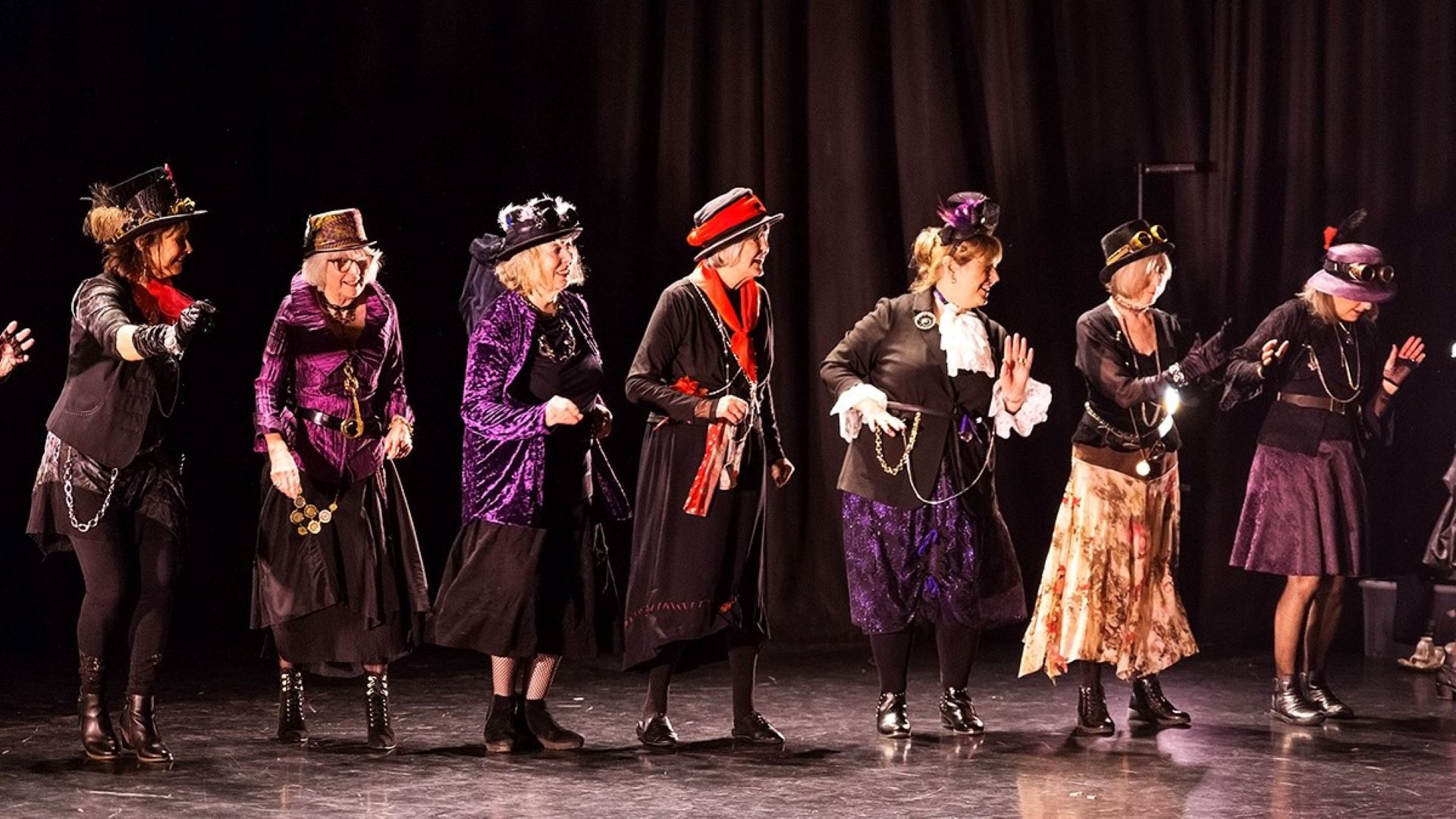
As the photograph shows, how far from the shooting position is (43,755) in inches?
186

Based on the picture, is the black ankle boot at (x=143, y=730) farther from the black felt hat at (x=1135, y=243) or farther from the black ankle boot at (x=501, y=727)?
the black felt hat at (x=1135, y=243)

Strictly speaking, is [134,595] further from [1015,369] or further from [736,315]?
[1015,369]

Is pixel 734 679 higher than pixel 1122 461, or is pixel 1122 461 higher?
pixel 1122 461

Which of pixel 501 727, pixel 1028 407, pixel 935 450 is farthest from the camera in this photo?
pixel 1028 407

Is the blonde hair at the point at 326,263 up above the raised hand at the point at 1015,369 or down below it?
above

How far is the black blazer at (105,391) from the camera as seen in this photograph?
4449 millimetres

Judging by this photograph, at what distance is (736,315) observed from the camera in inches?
190

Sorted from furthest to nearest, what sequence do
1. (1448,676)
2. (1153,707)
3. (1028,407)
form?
Result: (1448,676), (1153,707), (1028,407)

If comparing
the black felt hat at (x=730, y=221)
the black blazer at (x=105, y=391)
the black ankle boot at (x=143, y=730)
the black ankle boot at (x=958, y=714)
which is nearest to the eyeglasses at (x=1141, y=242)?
the black felt hat at (x=730, y=221)

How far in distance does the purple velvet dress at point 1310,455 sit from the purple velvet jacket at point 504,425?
1.99 m

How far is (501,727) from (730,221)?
4.58 ft

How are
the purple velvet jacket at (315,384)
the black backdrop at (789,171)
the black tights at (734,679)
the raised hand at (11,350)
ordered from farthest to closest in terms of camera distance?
the black backdrop at (789,171), the black tights at (734,679), the purple velvet jacket at (315,384), the raised hand at (11,350)

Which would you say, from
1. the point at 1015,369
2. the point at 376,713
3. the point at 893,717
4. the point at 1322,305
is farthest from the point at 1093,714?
the point at 376,713

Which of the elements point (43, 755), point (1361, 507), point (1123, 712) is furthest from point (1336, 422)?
point (43, 755)
